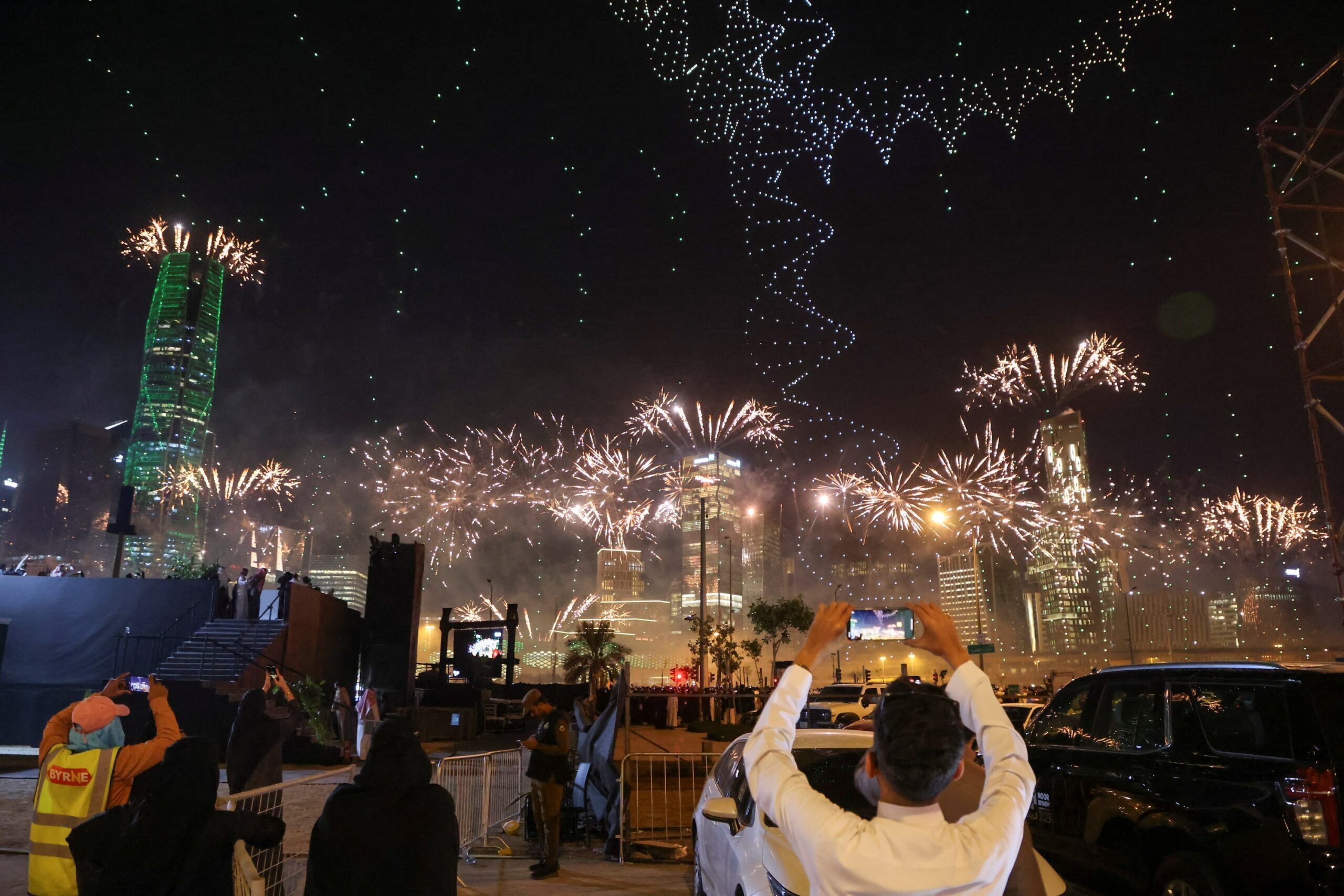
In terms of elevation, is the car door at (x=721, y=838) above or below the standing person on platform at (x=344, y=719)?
above

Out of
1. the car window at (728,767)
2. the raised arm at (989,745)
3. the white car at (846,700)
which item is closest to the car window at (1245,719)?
the car window at (728,767)

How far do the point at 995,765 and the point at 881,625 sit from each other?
161 centimetres

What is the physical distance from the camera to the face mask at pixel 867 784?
2279mm

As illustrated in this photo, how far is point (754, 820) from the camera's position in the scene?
477 centimetres

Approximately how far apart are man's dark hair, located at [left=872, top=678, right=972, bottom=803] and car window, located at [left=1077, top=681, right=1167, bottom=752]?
452 cm

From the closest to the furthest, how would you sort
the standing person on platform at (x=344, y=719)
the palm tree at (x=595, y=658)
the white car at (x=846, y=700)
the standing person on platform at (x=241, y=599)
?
1. the standing person on platform at (x=344, y=719)
2. the white car at (x=846, y=700)
3. the standing person on platform at (x=241, y=599)
4. the palm tree at (x=595, y=658)

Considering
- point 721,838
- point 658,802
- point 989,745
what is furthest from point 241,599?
point 989,745

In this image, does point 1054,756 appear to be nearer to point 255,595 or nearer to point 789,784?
point 789,784

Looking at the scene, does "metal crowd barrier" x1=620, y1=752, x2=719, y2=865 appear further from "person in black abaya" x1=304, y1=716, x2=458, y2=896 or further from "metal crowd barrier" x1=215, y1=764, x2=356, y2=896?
"person in black abaya" x1=304, y1=716, x2=458, y2=896

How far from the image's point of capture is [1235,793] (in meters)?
4.94

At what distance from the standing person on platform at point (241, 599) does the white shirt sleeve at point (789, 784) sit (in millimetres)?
27301

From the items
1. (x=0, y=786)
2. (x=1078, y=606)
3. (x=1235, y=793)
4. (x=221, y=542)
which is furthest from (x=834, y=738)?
(x=221, y=542)

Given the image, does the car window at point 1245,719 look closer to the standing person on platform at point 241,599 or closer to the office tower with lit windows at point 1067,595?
the standing person on platform at point 241,599

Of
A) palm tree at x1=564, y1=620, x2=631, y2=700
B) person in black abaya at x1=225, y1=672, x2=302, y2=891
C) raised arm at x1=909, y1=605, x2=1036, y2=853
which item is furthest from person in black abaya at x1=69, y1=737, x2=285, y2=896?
palm tree at x1=564, y1=620, x2=631, y2=700
